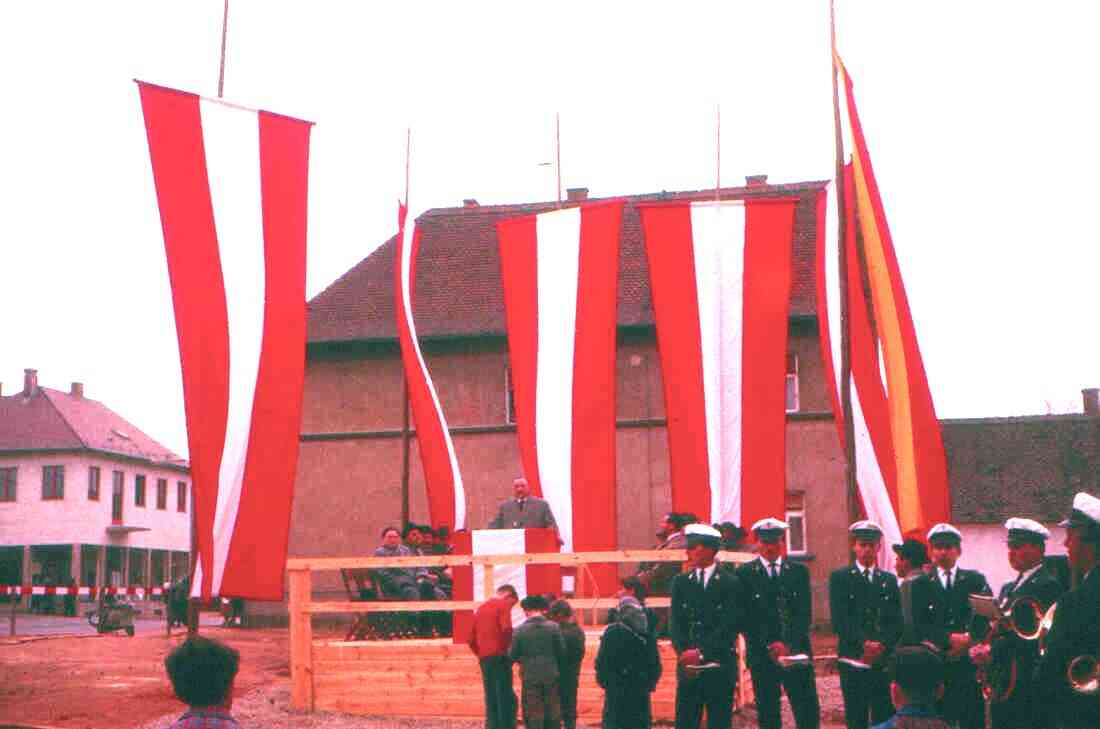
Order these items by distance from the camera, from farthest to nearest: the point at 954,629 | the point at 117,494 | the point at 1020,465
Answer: the point at 117,494
the point at 1020,465
the point at 954,629

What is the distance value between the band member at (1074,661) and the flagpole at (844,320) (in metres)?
11.6

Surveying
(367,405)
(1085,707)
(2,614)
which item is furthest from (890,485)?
(2,614)

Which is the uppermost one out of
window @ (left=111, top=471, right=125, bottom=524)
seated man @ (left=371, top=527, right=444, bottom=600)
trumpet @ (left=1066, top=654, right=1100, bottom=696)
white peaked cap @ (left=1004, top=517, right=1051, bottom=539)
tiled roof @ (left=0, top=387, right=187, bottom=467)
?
→ tiled roof @ (left=0, top=387, right=187, bottom=467)

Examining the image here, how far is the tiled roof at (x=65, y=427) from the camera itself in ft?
224

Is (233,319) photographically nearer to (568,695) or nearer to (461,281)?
(568,695)

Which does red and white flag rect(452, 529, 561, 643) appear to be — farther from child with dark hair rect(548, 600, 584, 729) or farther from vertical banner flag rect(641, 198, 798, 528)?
vertical banner flag rect(641, 198, 798, 528)

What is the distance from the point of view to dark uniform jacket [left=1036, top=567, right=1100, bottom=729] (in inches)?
223

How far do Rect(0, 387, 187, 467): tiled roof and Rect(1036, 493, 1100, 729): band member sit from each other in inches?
2615

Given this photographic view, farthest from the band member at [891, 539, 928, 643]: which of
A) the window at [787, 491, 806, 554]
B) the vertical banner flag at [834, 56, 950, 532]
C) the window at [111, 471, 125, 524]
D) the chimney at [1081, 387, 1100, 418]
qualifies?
the window at [111, 471, 125, 524]

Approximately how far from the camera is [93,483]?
69438 mm

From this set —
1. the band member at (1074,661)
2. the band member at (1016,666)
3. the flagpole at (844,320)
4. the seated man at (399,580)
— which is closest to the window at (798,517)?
the flagpole at (844,320)

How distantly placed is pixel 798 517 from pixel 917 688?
26719 mm

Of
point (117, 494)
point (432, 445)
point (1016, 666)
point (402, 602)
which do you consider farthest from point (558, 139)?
point (117, 494)

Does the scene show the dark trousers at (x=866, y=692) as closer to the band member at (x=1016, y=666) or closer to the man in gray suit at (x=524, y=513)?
the band member at (x=1016, y=666)
